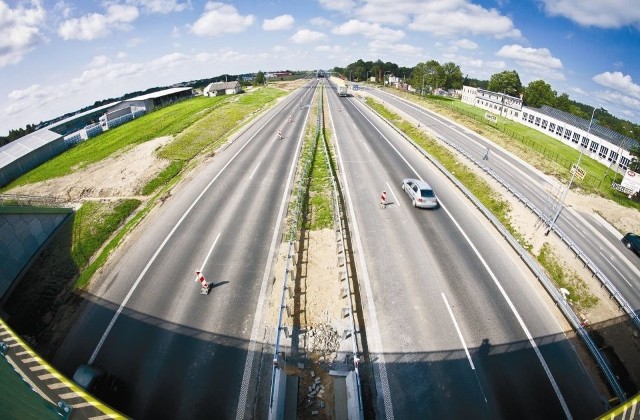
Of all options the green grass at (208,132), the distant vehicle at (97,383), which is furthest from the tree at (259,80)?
the distant vehicle at (97,383)

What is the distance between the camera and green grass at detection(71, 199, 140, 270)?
21781mm

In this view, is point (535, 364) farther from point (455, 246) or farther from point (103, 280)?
point (103, 280)

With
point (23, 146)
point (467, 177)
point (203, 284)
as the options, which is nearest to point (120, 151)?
point (23, 146)

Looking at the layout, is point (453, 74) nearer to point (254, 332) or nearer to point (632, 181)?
point (632, 181)

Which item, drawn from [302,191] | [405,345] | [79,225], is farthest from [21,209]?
[405,345]

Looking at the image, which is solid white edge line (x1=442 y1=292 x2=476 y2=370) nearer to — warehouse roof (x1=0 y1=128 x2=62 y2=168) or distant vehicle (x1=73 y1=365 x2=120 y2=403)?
distant vehicle (x1=73 y1=365 x2=120 y2=403)

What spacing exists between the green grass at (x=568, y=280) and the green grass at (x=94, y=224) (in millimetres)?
28334

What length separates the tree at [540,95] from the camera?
103m

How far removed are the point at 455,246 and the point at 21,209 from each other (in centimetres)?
2768

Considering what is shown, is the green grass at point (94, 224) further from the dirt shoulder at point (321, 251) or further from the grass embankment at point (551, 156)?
the grass embankment at point (551, 156)

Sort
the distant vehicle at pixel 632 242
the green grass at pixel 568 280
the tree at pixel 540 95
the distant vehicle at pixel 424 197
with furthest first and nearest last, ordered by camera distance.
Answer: the tree at pixel 540 95
the distant vehicle at pixel 424 197
the distant vehicle at pixel 632 242
the green grass at pixel 568 280

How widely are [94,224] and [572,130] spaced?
7352 cm

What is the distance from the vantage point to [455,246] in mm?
20297

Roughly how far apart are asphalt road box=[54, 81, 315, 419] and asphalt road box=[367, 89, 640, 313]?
2033 centimetres
